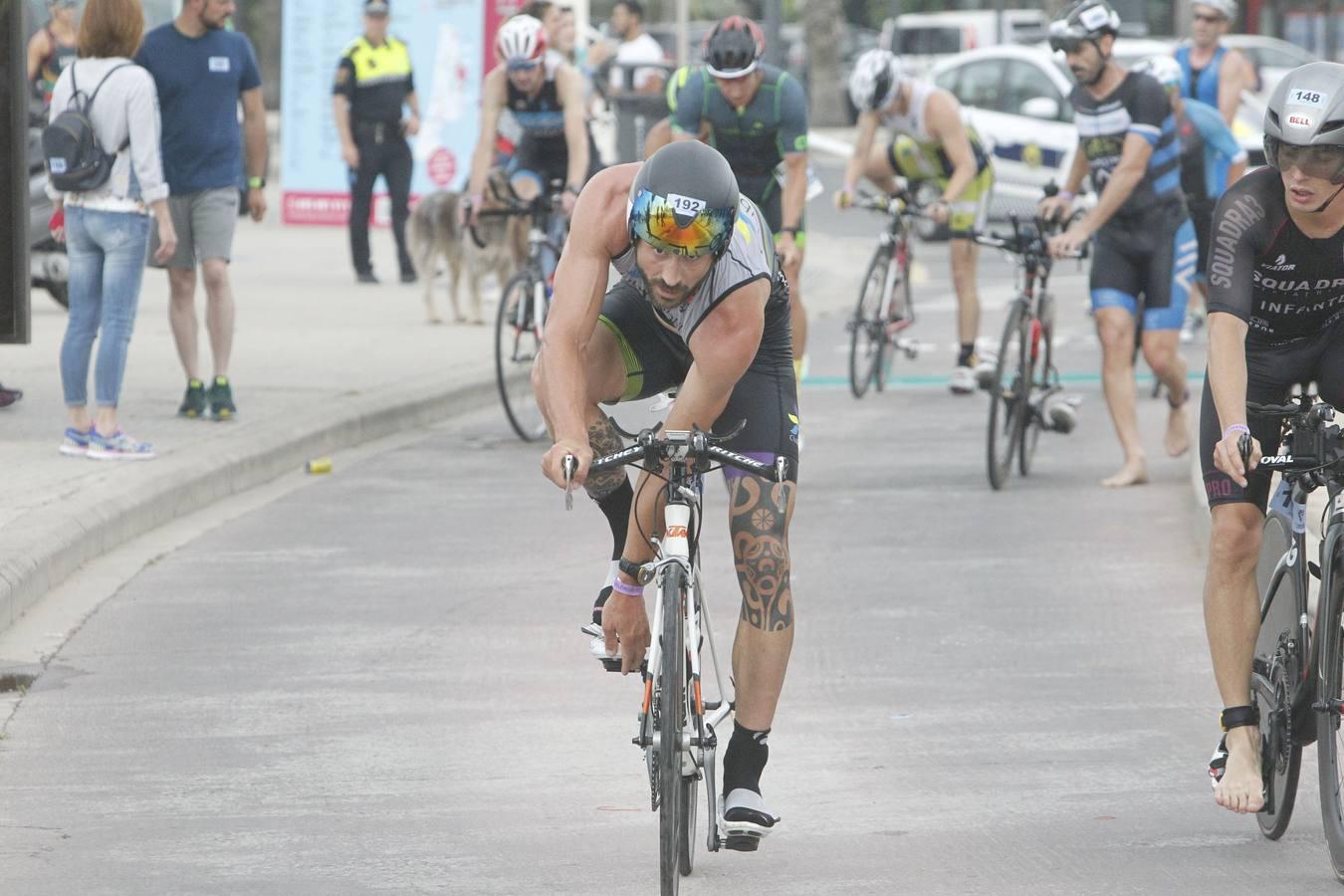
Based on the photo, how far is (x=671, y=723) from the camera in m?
4.82

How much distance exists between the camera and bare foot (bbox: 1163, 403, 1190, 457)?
37.5 feet

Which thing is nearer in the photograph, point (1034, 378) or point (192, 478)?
point (192, 478)

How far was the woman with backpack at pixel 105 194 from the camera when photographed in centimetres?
994

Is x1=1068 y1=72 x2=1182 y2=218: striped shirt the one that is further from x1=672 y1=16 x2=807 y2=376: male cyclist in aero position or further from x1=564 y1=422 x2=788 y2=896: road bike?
x1=564 y1=422 x2=788 y2=896: road bike

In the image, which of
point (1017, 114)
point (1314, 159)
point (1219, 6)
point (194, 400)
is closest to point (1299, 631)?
point (1314, 159)

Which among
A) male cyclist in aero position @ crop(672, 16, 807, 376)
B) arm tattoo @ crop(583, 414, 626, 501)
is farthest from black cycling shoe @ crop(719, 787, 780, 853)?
male cyclist in aero position @ crop(672, 16, 807, 376)

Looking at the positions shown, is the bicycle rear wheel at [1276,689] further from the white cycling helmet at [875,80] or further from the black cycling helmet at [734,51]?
the white cycling helmet at [875,80]

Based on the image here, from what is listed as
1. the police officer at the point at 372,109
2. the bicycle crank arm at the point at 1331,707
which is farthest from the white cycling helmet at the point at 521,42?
Answer: the bicycle crank arm at the point at 1331,707

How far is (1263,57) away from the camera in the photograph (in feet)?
111

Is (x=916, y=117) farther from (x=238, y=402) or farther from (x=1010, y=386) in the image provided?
(x=238, y=402)

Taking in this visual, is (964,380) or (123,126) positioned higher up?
(123,126)

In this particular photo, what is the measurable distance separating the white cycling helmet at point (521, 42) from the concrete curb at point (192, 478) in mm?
1983

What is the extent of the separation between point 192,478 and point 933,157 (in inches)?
207

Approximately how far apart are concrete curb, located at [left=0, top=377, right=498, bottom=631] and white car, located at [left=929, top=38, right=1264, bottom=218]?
493 inches
